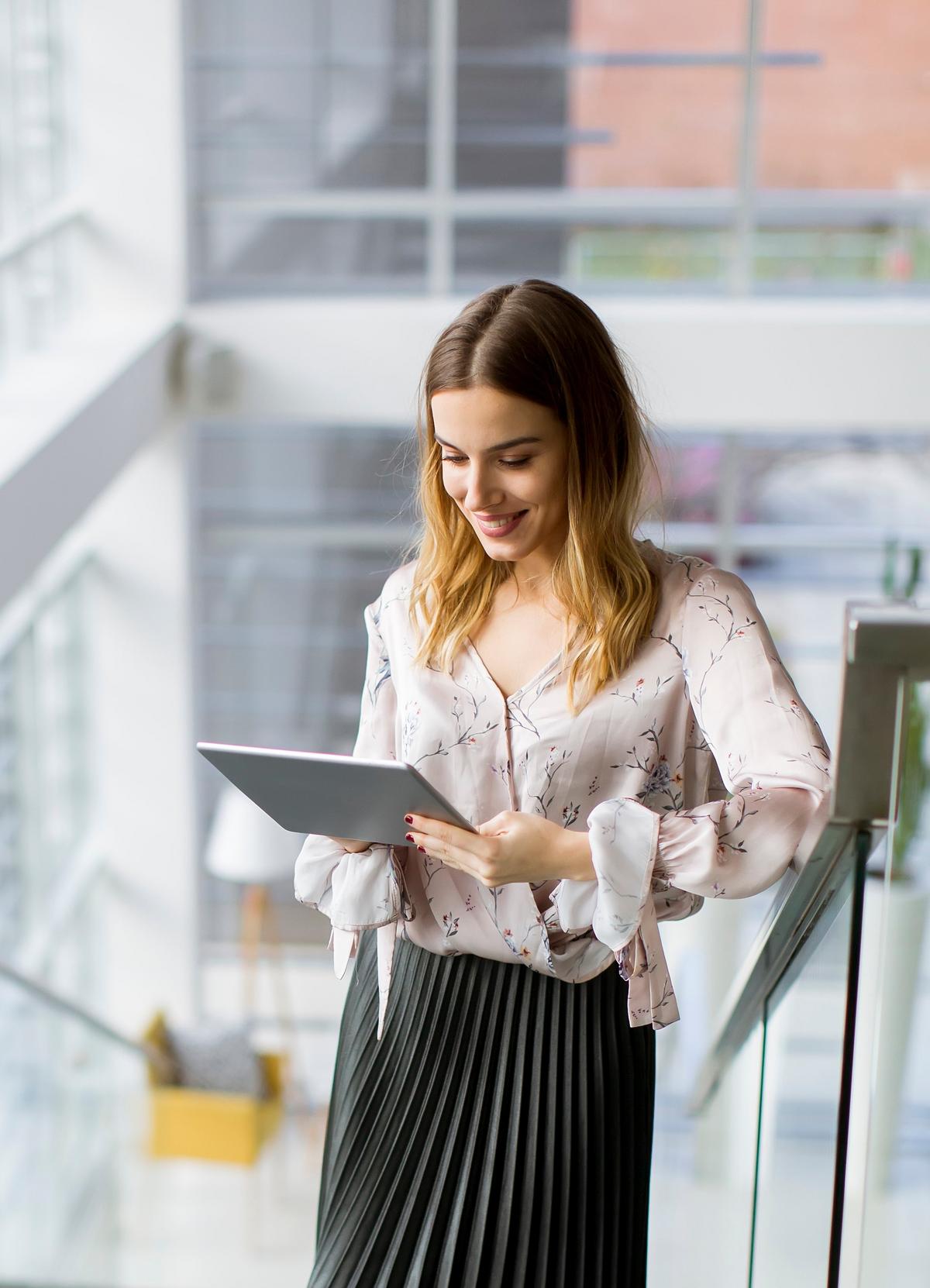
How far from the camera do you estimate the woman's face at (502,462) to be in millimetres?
1543

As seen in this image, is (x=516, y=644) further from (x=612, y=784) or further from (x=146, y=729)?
(x=146, y=729)

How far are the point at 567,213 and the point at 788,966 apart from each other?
5027mm

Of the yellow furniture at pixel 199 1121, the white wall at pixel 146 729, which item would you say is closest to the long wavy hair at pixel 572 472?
the white wall at pixel 146 729

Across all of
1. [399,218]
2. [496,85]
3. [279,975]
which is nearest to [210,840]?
[279,975]

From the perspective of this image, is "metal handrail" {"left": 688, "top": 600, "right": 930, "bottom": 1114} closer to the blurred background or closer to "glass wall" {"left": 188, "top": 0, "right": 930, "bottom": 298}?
the blurred background

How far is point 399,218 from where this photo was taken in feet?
20.2

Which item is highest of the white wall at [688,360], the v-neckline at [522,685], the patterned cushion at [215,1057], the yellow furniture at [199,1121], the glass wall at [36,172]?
the glass wall at [36,172]

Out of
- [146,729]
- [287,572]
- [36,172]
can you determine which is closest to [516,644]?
[36,172]

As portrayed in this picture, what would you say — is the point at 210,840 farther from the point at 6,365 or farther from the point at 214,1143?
the point at 6,365

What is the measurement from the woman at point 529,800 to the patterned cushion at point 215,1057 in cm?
494

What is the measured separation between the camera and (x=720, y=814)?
4.73 ft

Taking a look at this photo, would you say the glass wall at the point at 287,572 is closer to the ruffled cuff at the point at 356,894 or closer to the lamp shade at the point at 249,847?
the lamp shade at the point at 249,847

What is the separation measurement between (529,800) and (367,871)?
0.67 feet

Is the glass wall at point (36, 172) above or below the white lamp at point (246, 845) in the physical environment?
above
